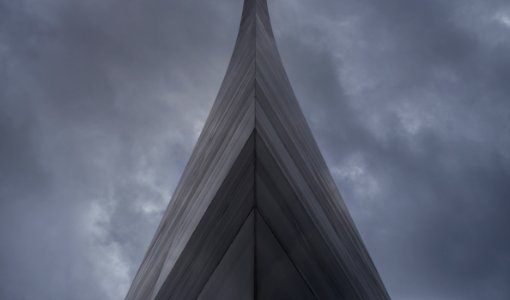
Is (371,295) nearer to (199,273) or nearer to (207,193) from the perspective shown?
(207,193)

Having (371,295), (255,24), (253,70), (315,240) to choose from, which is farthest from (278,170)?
(255,24)

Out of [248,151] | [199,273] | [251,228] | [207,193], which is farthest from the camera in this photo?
[207,193]

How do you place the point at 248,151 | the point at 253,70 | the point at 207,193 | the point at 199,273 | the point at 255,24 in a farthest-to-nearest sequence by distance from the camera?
the point at 255,24, the point at 253,70, the point at 207,193, the point at 199,273, the point at 248,151

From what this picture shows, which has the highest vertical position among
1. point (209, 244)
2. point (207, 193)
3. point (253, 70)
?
point (253, 70)

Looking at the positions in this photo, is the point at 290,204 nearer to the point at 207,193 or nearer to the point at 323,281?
the point at 323,281

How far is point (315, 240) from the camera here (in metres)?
5.55

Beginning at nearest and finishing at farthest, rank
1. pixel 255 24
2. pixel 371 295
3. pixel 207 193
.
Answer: pixel 207 193
pixel 371 295
pixel 255 24

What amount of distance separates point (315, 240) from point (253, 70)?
2757 mm

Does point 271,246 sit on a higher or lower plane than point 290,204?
lower

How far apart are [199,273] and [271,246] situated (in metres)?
1.18

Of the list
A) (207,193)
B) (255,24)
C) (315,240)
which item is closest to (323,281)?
(315,240)

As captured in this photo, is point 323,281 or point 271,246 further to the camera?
point 323,281

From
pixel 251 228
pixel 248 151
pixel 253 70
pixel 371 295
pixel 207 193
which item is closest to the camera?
pixel 251 228

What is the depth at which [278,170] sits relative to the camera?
17.1ft
